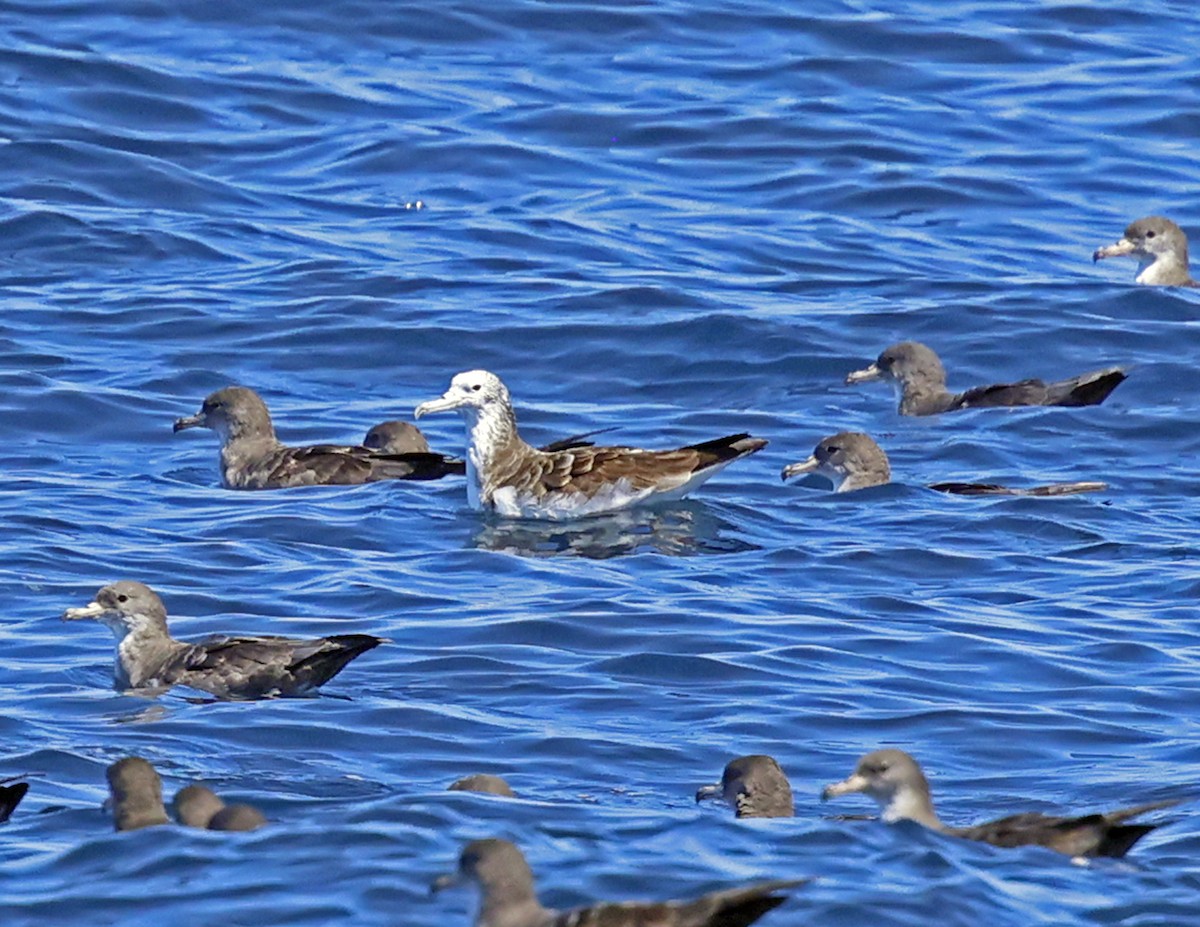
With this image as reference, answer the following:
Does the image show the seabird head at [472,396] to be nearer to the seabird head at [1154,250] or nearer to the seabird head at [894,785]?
the seabird head at [1154,250]

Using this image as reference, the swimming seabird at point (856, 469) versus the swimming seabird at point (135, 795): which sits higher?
the swimming seabird at point (856, 469)

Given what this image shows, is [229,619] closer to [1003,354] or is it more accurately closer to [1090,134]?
[1003,354]

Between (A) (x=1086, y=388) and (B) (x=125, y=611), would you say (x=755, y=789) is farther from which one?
(A) (x=1086, y=388)

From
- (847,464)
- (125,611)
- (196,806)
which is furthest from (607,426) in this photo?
(196,806)

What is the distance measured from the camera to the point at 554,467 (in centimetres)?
1410

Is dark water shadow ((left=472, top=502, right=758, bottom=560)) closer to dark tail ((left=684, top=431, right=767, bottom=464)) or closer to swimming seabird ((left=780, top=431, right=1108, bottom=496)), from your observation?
dark tail ((left=684, top=431, right=767, bottom=464))

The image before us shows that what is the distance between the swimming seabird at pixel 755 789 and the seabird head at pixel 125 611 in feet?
9.83

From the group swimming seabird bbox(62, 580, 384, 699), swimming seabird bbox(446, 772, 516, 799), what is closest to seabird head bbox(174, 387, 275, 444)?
swimming seabird bbox(62, 580, 384, 699)

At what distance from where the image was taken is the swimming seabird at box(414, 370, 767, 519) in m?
13.8

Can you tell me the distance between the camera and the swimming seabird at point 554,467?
45.1 feet

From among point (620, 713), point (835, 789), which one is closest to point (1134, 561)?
point (620, 713)

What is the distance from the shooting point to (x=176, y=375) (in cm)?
1662

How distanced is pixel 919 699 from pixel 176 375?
288 inches

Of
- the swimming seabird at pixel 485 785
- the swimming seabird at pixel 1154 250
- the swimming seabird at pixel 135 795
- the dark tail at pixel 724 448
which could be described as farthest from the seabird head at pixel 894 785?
the swimming seabird at pixel 1154 250
